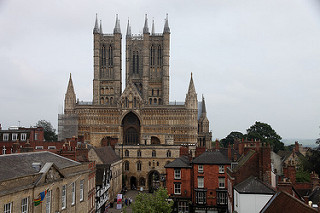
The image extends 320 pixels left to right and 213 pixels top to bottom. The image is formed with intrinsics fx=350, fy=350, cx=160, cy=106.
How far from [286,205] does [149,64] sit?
78.9m

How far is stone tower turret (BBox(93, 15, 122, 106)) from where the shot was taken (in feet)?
306

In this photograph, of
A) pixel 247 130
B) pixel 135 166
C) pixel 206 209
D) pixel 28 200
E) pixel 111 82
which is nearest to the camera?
pixel 28 200

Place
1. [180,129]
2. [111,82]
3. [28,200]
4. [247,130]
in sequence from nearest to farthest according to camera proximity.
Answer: [28,200] < [180,129] < [111,82] < [247,130]

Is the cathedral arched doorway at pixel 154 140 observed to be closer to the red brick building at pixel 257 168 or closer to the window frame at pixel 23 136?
the window frame at pixel 23 136

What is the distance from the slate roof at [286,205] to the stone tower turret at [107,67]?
74.1 metres

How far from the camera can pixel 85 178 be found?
2931cm

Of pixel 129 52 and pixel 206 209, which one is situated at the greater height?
pixel 129 52

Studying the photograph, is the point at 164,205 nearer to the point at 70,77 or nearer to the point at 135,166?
the point at 135,166

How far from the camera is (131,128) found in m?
88.0

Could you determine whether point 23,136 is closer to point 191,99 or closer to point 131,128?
point 131,128

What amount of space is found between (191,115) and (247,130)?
3579 cm

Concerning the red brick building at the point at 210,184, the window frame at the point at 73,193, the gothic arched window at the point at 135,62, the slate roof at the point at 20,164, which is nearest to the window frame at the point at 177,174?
the red brick building at the point at 210,184

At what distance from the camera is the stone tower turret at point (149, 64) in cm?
9358

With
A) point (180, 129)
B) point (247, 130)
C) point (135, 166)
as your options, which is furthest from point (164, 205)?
point (247, 130)
